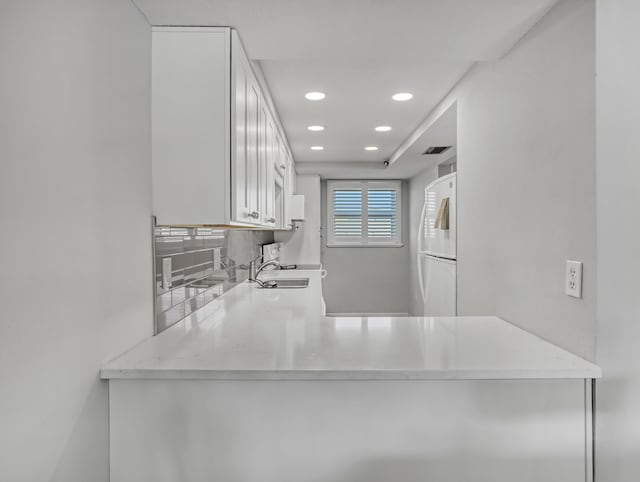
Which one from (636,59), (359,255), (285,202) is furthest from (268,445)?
(359,255)

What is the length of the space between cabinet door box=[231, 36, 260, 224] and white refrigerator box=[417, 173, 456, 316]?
4.14 feet

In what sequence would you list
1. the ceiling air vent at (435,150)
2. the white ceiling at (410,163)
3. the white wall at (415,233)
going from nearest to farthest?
the white ceiling at (410,163) < the ceiling air vent at (435,150) < the white wall at (415,233)

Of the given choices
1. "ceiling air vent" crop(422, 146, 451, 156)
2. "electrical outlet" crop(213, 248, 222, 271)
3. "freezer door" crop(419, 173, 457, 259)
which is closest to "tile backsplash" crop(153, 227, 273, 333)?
"electrical outlet" crop(213, 248, 222, 271)

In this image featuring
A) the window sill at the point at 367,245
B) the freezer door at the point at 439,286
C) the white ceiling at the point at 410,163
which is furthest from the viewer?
the window sill at the point at 367,245

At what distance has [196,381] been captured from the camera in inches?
51.1

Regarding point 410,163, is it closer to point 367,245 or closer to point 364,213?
point 364,213

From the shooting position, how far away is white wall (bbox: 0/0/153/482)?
892mm

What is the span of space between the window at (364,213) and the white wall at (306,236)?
0.77 meters

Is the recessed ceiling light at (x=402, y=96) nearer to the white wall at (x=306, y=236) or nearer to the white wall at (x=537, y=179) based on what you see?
the white wall at (x=537, y=179)

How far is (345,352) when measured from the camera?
1.41 m

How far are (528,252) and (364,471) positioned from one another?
103 centimetres

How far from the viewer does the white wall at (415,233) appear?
5754 millimetres

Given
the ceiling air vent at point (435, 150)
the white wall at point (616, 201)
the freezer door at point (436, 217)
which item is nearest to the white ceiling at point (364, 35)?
the white wall at point (616, 201)

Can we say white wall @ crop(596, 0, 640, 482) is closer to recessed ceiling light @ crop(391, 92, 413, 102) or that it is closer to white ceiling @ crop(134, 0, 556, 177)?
white ceiling @ crop(134, 0, 556, 177)
